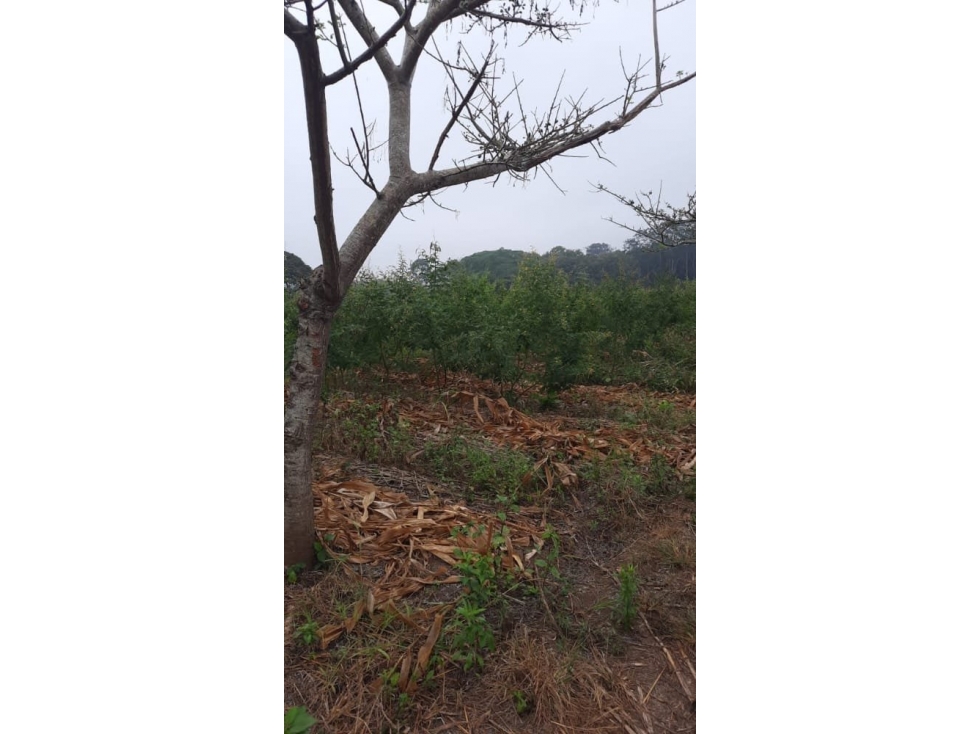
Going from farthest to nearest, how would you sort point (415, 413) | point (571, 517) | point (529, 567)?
1. point (415, 413)
2. point (571, 517)
3. point (529, 567)

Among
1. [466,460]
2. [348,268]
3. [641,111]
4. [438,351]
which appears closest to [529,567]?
[466,460]

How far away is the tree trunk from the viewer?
5.17 feet

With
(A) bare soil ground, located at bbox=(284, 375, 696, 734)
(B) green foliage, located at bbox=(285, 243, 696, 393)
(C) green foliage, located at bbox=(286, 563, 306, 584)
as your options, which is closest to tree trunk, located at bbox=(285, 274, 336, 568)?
(C) green foliage, located at bbox=(286, 563, 306, 584)

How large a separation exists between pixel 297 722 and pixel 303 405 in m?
0.81

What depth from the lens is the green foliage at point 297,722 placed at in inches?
42.7

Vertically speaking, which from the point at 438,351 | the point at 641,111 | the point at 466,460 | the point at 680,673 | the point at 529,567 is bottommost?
the point at 680,673

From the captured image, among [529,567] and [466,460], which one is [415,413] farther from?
[529,567]

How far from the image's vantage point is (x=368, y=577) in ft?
5.47

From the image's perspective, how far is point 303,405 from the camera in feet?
5.30

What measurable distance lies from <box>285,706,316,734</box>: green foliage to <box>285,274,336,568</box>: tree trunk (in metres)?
0.59

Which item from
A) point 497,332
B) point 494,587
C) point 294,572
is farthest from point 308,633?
point 497,332

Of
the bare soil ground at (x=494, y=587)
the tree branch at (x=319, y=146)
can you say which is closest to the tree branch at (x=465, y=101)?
the tree branch at (x=319, y=146)
